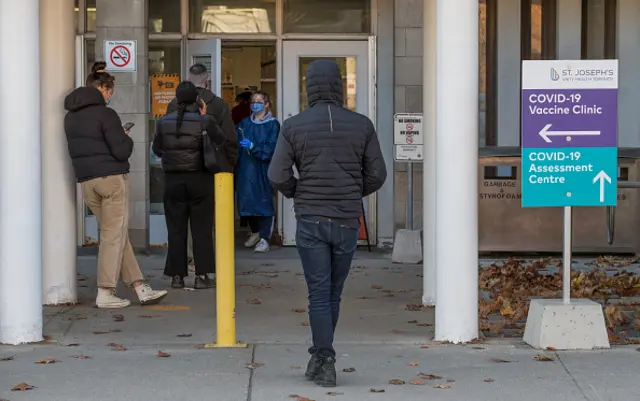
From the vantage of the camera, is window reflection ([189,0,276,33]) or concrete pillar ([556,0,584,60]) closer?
concrete pillar ([556,0,584,60])

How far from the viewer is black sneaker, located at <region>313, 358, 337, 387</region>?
6461 millimetres

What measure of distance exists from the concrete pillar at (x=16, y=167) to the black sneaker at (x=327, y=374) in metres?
2.28

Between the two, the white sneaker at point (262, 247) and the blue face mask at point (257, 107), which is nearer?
the blue face mask at point (257, 107)

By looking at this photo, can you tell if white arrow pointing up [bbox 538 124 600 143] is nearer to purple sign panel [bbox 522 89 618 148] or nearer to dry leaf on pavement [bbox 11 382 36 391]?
purple sign panel [bbox 522 89 618 148]

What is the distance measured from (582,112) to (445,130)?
0.92 m

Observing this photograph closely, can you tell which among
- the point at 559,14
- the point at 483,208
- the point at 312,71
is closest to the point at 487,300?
the point at 483,208

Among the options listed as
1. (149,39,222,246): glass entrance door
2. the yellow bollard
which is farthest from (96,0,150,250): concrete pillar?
the yellow bollard

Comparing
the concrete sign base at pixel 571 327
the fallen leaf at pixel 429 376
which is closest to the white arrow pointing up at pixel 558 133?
the concrete sign base at pixel 571 327

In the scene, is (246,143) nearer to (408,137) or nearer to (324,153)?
(408,137)

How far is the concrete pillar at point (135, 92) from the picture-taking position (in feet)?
40.7

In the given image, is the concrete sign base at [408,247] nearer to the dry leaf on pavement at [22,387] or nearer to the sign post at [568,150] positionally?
the sign post at [568,150]

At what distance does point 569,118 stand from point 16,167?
370 cm

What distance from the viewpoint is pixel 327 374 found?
21.2 feet

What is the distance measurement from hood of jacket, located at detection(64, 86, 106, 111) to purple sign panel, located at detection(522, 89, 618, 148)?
11.1 ft
